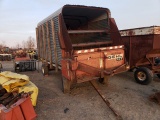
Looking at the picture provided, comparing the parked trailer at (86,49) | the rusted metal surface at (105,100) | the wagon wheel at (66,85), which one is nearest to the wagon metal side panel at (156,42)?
the parked trailer at (86,49)

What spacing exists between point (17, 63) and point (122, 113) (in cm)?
817

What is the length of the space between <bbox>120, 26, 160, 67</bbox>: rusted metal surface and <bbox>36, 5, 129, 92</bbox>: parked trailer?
70 cm

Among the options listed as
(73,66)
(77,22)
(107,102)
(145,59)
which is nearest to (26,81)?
(73,66)

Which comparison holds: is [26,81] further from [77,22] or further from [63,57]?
[77,22]

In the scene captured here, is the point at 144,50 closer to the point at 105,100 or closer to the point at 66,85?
the point at 105,100

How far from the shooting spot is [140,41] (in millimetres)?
6656

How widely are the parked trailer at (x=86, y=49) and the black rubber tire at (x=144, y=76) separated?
985 mm

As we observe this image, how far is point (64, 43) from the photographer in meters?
4.96

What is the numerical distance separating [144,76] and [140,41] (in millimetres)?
1394

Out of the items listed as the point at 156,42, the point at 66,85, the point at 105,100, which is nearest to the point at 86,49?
the point at 66,85

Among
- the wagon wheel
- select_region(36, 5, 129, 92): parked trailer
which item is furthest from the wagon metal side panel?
the wagon wheel

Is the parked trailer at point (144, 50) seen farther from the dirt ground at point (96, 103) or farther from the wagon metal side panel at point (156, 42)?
the dirt ground at point (96, 103)

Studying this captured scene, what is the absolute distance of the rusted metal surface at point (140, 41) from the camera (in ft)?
20.0

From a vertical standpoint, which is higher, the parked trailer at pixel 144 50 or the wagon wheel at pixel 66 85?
the parked trailer at pixel 144 50
